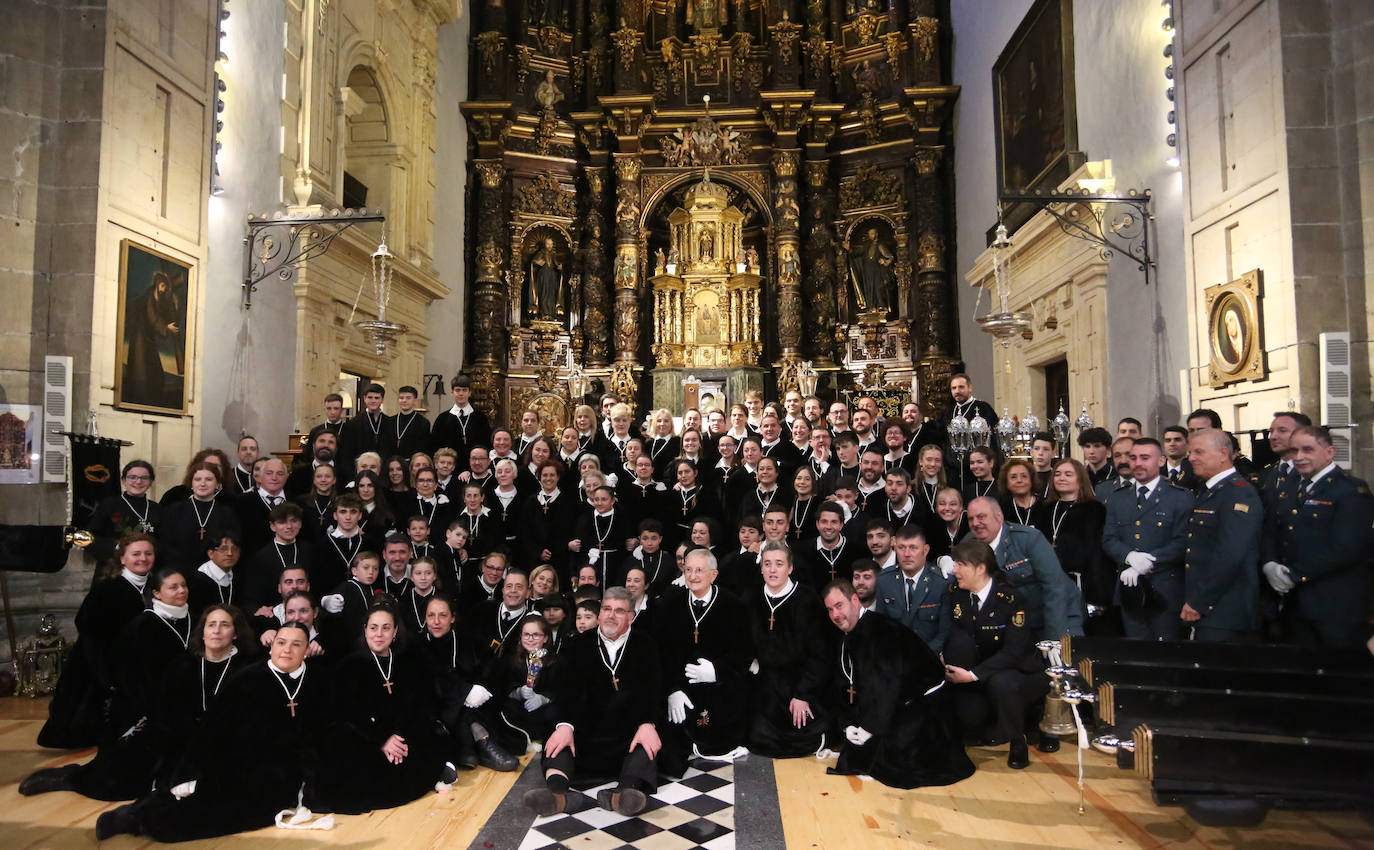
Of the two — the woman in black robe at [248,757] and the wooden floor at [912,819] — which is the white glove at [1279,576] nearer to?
the wooden floor at [912,819]

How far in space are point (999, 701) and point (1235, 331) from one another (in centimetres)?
384

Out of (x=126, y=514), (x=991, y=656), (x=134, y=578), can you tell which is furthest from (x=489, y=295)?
(x=991, y=656)

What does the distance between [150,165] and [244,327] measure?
6.70ft

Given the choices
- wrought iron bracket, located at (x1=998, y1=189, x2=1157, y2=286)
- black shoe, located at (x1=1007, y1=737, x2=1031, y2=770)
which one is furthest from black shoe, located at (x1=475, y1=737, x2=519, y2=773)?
wrought iron bracket, located at (x1=998, y1=189, x2=1157, y2=286)

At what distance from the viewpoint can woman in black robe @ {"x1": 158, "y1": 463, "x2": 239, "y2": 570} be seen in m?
6.29

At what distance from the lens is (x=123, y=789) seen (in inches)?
185

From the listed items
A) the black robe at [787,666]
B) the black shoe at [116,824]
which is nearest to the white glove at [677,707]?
the black robe at [787,666]

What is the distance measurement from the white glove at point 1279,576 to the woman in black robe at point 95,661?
21.3 ft

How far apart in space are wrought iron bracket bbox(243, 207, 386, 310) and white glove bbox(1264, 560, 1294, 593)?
26.4ft

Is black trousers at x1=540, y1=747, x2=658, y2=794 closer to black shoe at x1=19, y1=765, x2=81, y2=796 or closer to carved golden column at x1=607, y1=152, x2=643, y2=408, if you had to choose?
black shoe at x1=19, y1=765, x2=81, y2=796

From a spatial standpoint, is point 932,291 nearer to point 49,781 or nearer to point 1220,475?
point 1220,475

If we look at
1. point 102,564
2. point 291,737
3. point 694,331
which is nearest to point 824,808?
point 291,737

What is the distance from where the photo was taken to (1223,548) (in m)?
4.84

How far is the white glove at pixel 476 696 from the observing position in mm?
5266
